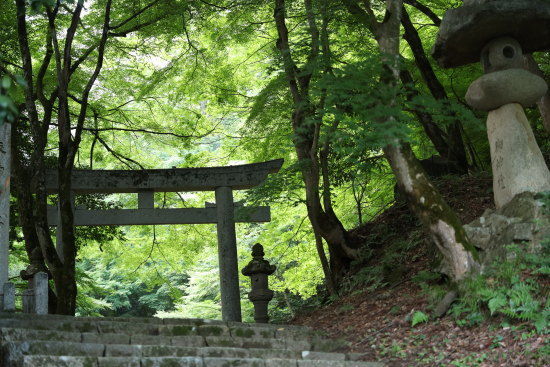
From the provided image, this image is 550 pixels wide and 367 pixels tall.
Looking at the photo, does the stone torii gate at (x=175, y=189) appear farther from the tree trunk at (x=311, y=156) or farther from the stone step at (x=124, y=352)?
the stone step at (x=124, y=352)

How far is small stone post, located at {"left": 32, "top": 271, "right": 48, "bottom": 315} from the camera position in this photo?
894 cm

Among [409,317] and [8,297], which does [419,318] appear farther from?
[8,297]

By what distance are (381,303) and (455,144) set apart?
535 cm

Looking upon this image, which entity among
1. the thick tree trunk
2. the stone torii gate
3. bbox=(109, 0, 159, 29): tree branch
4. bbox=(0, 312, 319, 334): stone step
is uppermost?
bbox=(109, 0, 159, 29): tree branch

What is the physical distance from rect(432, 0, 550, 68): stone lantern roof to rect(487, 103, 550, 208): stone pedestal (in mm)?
966

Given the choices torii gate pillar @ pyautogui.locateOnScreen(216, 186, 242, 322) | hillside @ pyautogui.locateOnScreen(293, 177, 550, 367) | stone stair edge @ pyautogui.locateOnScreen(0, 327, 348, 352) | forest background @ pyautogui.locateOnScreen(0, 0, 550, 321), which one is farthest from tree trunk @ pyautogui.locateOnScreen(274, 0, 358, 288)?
stone stair edge @ pyautogui.locateOnScreen(0, 327, 348, 352)

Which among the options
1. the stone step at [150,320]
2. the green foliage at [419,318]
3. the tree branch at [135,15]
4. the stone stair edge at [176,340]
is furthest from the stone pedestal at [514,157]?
the tree branch at [135,15]

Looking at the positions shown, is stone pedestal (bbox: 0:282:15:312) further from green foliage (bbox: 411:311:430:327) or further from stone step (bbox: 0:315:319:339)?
green foliage (bbox: 411:311:430:327)

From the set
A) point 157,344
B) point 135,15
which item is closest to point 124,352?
point 157,344

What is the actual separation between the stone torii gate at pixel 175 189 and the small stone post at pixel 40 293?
3085mm

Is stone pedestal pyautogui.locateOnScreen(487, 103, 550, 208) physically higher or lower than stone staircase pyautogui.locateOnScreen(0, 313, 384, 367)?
higher

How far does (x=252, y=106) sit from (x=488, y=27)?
5.61 metres

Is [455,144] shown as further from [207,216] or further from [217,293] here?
[217,293]

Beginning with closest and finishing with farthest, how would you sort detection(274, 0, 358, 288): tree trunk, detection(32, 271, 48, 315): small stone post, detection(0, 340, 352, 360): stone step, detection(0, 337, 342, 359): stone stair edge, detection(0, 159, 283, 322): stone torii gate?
detection(0, 340, 352, 360): stone step → detection(0, 337, 342, 359): stone stair edge → detection(32, 271, 48, 315): small stone post → detection(274, 0, 358, 288): tree trunk → detection(0, 159, 283, 322): stone torii gate
